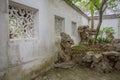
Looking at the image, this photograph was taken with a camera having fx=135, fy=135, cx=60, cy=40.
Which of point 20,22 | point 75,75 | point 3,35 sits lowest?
point 75,75

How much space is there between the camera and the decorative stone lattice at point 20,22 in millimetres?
3881

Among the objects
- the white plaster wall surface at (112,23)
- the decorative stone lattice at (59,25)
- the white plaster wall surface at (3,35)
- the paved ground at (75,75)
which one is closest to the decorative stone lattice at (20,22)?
the white plaster wall surface at (3,35)

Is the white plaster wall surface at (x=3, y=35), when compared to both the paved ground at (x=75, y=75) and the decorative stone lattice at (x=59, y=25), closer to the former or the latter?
the paved ground at (x=75, y=75)

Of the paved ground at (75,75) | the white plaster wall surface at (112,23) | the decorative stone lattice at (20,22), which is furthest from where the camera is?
the white plaster wall surface at (112,23)

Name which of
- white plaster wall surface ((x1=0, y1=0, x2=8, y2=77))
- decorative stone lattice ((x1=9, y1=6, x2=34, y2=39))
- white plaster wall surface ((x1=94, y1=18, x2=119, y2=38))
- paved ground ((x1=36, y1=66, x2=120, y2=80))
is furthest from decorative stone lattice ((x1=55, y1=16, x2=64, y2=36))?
white plaster wall surface ((x1=94, y1=18, x2=119, y2=38))

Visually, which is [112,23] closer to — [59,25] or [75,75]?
[59,25]

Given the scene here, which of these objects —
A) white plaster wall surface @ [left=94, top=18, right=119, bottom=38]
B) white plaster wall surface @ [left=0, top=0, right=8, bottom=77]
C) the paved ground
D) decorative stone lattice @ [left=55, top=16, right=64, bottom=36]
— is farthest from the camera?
white plaster wall surface @ [left=94, top=18, right=119, bottom=38]

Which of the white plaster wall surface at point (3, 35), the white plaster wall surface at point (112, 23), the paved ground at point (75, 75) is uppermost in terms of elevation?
the white plaster wall surface at point (112, 23)

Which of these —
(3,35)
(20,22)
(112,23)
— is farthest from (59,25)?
(112,23)

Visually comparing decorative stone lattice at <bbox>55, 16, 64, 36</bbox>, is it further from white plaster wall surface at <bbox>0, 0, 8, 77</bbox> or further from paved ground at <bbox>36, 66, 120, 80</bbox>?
white plaster wall surface at <bbox>0, 0, 8, 77</bbox>

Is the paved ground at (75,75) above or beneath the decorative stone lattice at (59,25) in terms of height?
beneath

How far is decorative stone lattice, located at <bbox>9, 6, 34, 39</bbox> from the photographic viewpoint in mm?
3881

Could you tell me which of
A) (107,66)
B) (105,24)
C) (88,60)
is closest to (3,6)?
(88,60)

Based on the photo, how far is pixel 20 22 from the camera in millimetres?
4215
